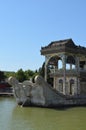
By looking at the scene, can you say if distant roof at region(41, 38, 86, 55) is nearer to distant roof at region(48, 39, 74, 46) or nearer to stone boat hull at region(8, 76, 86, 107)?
distant roof at region(48, 39, 74, 46)

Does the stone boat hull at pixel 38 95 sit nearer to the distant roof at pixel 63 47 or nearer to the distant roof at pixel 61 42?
the distant roof at pixel 63 47

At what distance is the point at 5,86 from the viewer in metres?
65.0

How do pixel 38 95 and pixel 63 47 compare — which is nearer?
pixel 38 95

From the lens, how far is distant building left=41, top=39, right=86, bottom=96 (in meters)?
35.6

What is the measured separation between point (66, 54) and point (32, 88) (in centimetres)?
656

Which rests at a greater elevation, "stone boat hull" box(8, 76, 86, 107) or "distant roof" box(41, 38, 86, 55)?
"distant roof" box(41, 38, 86, 55)

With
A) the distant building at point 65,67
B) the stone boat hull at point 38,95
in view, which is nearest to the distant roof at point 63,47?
the distant building at point 65,67

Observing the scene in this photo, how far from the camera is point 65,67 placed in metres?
35.7

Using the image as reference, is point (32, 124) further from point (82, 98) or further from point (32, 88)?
point (82, 98)

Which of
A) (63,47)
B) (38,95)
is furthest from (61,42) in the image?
(38,95)

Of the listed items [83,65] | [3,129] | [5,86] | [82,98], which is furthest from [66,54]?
[5,86]

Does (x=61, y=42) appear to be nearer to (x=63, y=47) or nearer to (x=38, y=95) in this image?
(x=63, y=47)

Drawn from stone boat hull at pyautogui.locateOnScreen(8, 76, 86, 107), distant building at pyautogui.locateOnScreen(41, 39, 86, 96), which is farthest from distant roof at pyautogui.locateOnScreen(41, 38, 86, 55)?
stone boat hull at pyautogui.locateOnScreen(8, 76, 86, 107)

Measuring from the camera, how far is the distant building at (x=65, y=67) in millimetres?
35553
